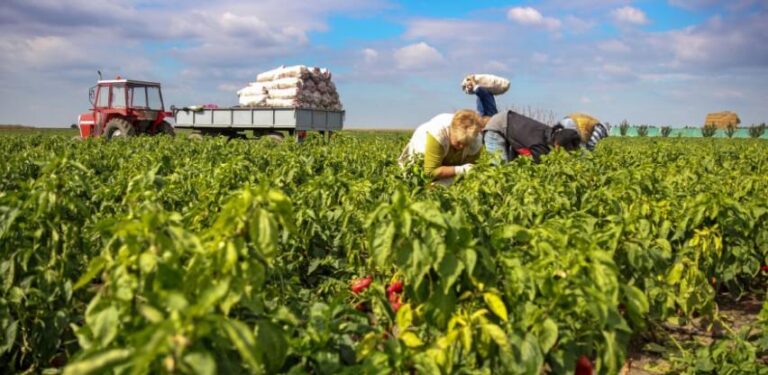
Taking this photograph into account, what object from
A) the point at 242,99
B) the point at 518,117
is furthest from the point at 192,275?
the point at 242,99

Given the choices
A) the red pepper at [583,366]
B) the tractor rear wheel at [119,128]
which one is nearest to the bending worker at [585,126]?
the red pepper at [583,366]

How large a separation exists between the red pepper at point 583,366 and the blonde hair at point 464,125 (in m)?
3.17

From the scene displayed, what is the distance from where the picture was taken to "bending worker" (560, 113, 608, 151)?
6989 mm

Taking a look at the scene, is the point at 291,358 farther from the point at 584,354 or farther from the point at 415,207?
the point at 584,354

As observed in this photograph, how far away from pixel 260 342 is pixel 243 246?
281 millimetres

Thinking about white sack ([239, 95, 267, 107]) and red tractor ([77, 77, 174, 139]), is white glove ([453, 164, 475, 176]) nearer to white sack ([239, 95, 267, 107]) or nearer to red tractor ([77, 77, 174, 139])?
red tractor ([77, 77, 174, 139])

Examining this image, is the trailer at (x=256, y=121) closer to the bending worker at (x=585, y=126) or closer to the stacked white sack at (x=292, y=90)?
the stacked white sack at (x=292, y=90)

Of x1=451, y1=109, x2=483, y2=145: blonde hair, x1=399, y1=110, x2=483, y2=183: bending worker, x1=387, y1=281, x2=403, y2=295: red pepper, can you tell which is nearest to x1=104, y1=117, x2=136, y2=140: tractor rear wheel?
x1=399, y1=110, x2=483, y2=183: bending worker

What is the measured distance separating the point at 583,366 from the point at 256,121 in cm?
1728

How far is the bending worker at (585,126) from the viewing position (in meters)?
6.99

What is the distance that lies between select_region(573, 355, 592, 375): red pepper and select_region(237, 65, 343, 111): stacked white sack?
17.3 m

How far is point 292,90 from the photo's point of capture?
19.6 metres

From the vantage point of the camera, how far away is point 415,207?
86.1 inches

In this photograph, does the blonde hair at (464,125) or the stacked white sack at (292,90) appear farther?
the stacked white sack at (292,90)
